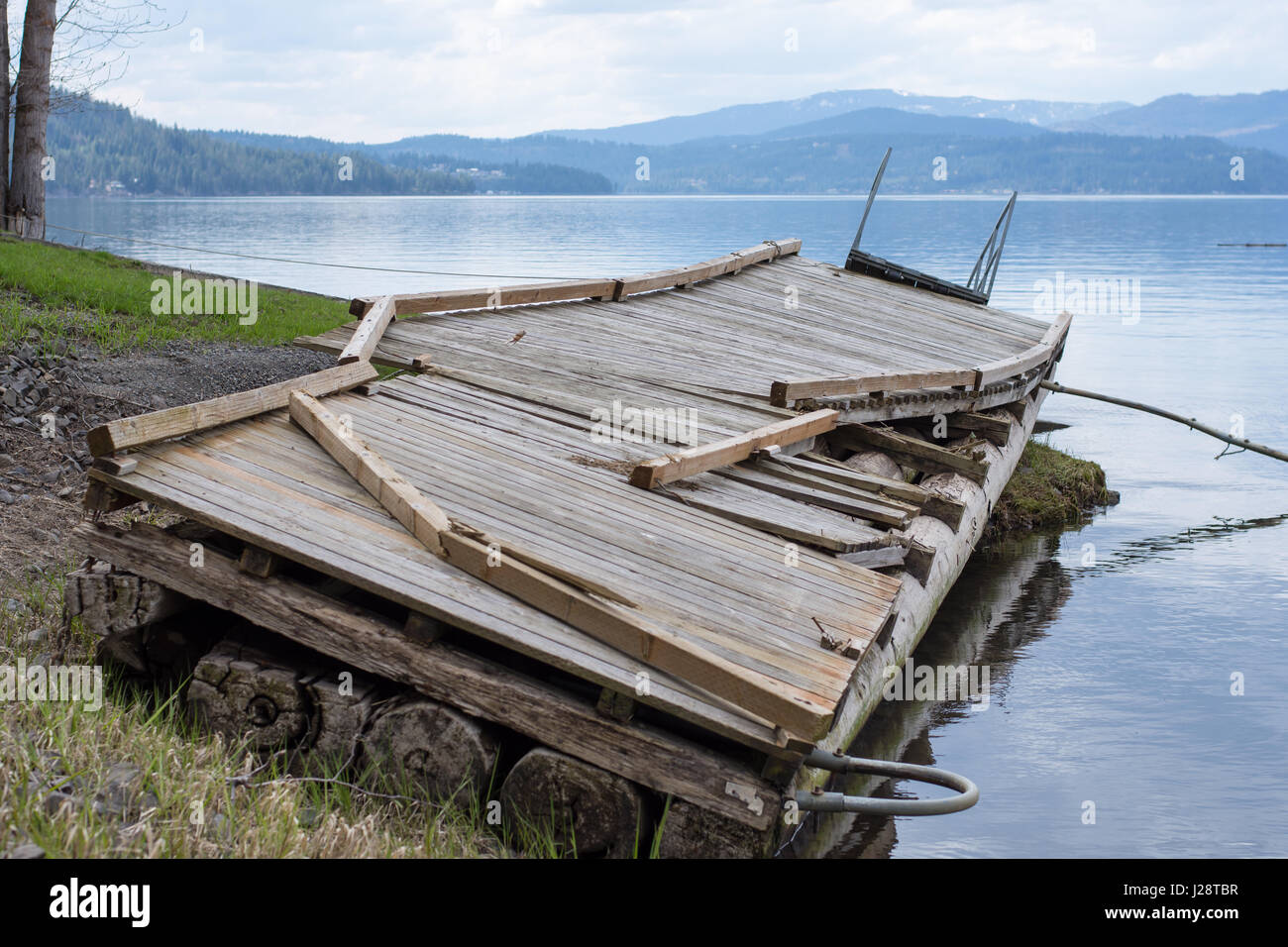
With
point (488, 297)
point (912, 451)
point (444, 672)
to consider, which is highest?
point (488, 297)

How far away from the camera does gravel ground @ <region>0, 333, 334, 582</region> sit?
30.6ft

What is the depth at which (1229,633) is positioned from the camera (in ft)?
41.6

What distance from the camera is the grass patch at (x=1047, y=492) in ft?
53.5

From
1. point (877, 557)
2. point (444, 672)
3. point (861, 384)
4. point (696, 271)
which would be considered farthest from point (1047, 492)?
point (444, 672)

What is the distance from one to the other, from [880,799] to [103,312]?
11944 millimetres

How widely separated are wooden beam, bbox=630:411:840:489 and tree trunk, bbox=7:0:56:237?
1608 cm

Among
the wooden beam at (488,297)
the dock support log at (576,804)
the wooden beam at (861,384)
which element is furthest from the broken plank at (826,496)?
the wooden beam at (488,297)

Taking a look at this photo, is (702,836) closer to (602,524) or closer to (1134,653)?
(602,524)

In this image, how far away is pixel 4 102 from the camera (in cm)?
2030

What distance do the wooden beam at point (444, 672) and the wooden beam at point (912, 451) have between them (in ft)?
18.7

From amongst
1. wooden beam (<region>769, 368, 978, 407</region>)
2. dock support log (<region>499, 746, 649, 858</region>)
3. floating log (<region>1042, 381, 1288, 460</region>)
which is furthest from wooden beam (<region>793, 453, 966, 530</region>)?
floating log (<region>1042, 381, 1288, 460</region>)
